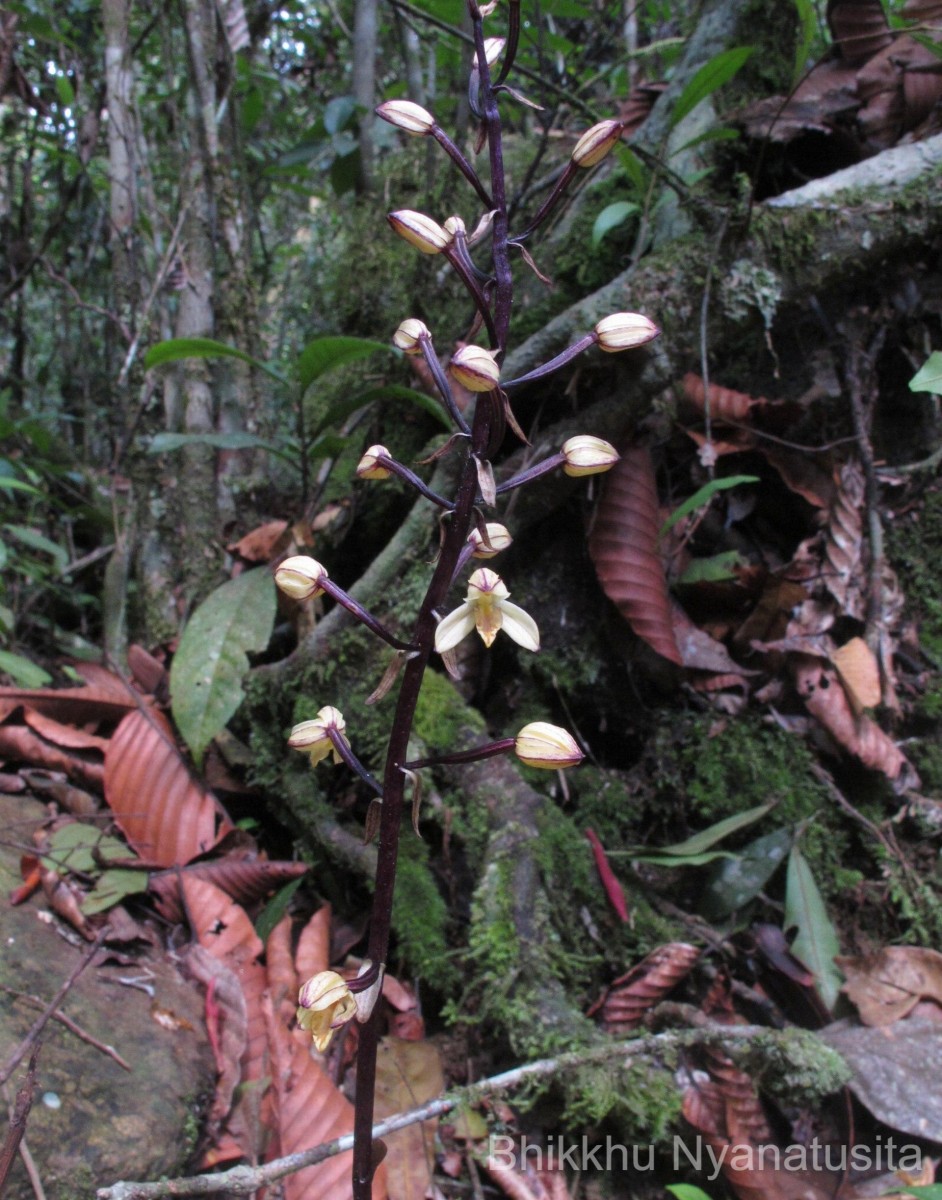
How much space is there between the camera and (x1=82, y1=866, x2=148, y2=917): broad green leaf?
5.79ft

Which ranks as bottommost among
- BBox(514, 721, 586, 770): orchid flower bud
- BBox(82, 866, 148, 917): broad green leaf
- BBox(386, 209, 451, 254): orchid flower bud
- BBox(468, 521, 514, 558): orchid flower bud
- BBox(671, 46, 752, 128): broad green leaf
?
BBox(82, 866, 148, 917): broad green leaf

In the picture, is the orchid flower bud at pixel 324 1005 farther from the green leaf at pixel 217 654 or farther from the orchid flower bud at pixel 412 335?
the green leaf at pixel 217 654

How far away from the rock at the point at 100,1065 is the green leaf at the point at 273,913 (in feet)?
0.67

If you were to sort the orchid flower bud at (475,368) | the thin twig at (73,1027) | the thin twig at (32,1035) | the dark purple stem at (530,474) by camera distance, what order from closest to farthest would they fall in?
the orchid flower bud at (475,368) < the dark purple stem at (530,474) < the thin twig at (32,1035) < the thin twig at (73,1027)

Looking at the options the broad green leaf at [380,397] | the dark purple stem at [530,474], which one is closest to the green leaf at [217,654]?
the broad green leaf at [380,397]

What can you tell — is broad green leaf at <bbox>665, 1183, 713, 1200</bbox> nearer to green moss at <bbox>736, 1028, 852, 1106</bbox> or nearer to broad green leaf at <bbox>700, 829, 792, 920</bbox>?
green moss at <bbox>736, 1028, 852, 1106</bbox>

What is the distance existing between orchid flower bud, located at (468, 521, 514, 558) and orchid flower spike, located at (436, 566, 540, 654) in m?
0.02

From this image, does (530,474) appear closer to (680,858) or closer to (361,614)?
(361,614)

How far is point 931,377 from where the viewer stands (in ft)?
4.21

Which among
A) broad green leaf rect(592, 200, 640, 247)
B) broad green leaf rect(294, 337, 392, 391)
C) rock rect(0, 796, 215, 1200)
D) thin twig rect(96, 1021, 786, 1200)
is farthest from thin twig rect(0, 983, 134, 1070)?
broad green leaf rect(592, 200, 640, 247)

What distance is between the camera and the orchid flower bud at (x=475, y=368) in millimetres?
893

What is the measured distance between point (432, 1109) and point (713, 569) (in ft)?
5.11

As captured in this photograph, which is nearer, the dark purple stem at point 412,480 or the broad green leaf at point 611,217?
the dark purple stem at point 412,480

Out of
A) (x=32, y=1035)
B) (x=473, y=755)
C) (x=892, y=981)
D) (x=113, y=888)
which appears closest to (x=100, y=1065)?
(x=32, y=1035)
